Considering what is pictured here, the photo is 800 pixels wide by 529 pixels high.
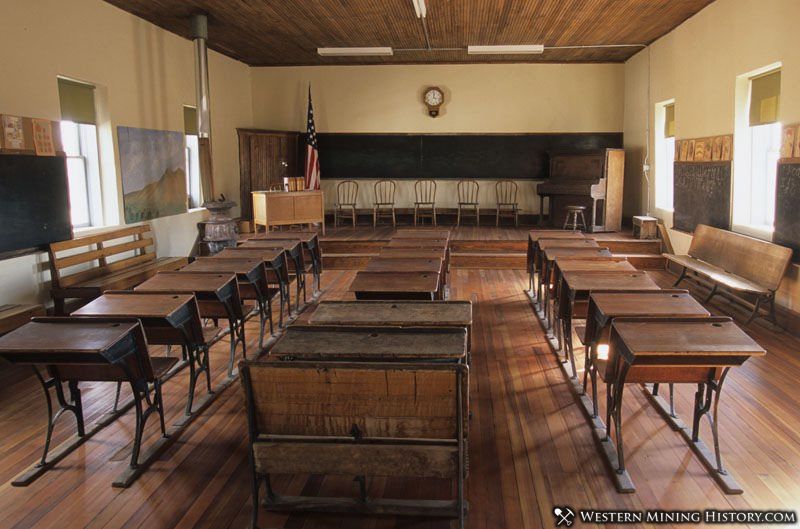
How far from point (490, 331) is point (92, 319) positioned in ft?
11.9

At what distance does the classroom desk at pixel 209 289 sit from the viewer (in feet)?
13.5

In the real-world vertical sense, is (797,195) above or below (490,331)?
above

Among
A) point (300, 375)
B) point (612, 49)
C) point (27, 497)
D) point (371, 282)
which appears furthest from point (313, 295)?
point (612, 49)

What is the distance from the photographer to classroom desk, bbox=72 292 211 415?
346 cm

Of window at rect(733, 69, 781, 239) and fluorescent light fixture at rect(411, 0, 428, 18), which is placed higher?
fluorescent light fixture at rect(411, 0, 428, 18)

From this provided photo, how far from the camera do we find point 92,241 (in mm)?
6645

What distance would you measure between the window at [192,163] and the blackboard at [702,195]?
Answer: 23.2 feet

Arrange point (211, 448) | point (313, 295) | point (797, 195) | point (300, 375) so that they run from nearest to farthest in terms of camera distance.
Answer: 1. point (300, 375)
2. point (211, 448)
3. point (797, 195)
4. point (313, 295)

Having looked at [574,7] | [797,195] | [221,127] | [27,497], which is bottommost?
[27,497]

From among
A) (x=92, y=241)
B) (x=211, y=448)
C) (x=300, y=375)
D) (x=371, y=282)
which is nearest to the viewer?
(x=300, y=375)

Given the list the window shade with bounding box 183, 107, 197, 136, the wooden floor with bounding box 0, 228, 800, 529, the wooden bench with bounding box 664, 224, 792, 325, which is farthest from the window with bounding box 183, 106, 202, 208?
the wooden bench with bounding box 664, 224, 792, 325

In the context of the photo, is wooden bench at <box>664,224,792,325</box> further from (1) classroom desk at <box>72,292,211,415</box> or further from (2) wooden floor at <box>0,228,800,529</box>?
(1) classroom desk at <box>72,292,211,415</box>

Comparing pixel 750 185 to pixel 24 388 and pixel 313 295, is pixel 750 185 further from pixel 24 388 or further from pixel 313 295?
pixel 24 388

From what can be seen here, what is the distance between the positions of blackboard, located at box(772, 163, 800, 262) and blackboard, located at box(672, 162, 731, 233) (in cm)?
125
